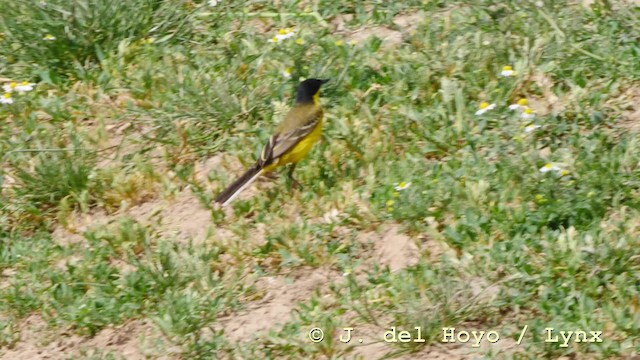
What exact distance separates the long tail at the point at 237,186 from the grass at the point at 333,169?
3.1 inches

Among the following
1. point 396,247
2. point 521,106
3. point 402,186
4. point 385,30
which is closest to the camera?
point 396,247

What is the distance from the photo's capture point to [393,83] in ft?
27.9

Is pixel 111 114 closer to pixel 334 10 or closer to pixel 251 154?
pixel 251 154

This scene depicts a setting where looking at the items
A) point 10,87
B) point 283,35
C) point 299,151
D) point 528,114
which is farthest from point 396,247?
point 10,87

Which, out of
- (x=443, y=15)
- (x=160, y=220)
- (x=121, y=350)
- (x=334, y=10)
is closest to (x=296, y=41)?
(x=334, y=10)

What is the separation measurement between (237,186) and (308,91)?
93 centimetres

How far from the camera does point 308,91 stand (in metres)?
8.08

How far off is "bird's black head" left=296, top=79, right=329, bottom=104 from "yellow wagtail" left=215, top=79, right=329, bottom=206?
0.30 ft

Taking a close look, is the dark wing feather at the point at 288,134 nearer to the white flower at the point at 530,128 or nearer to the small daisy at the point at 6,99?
the white flower at the point at 530,128

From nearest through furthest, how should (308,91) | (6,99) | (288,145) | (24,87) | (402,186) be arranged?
(402,186) → (288,145) → (308,91) → (6,99) → (24,87)

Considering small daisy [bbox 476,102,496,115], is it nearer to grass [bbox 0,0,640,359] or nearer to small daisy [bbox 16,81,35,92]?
grass [bbox 0,0,640,359]

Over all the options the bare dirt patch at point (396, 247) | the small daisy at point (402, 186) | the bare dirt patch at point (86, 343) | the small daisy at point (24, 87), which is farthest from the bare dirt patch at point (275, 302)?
the small daisy at point (24, 87)

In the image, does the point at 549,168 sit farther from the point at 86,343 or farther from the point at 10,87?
the point at 10,87

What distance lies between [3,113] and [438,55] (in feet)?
10.8
